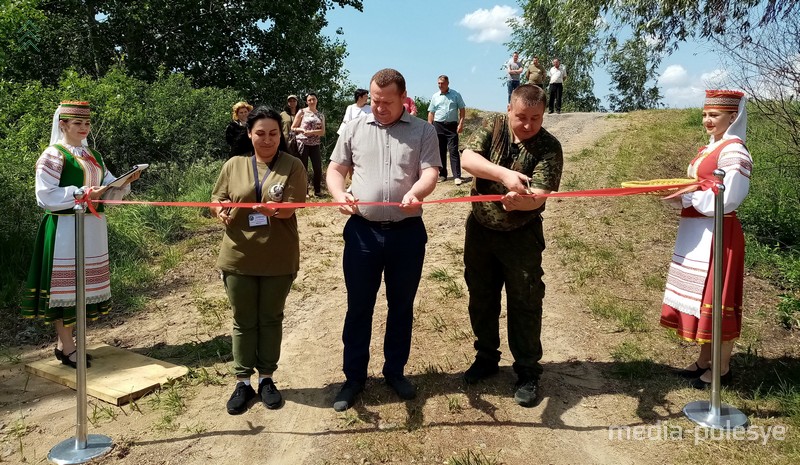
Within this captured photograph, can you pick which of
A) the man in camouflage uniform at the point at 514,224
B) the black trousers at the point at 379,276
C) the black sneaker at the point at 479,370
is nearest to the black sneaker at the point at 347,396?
the black trousers at the point at 379,276

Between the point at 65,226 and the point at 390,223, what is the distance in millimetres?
2613

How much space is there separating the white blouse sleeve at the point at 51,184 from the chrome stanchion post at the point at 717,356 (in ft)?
14.1

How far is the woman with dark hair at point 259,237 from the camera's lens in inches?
142

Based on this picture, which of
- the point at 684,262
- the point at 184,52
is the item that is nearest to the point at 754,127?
the point at 684,262

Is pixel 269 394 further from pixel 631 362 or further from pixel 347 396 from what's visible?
pixel 631 362

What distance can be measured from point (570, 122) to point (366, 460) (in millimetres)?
14949

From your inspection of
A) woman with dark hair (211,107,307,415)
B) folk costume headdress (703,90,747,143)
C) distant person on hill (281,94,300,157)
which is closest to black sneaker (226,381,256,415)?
woman with dark hair (211,107,307,415)

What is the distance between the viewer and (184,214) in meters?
9.29

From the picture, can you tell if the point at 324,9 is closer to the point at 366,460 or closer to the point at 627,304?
the point at 627,304

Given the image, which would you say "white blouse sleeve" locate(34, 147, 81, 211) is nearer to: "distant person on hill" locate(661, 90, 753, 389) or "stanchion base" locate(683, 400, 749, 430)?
"distant person on hill" locate(661, 90, 753, 389)

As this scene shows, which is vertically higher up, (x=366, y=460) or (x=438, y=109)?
(x=438, y=109)

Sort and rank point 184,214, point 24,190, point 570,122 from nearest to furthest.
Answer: point 24,190, point 184,214, point 570,122

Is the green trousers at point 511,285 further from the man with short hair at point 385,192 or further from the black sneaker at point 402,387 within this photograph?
the black sneaker at point 402,387

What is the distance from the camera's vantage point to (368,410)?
12.4 ft
